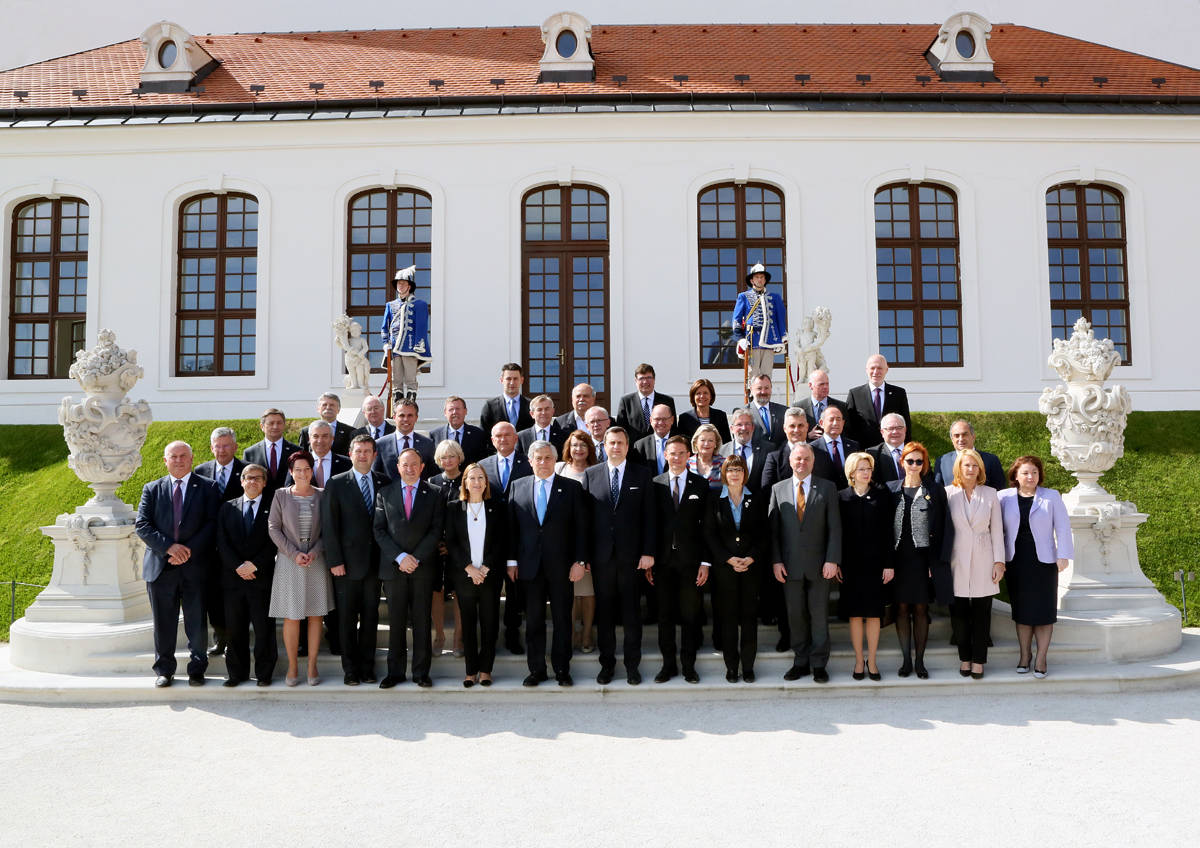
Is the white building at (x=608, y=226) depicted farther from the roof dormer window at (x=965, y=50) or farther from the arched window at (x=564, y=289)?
the roof dormer window at (x=965, y=50)

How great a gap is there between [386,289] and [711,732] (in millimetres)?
12071

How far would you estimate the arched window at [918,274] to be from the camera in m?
15.5

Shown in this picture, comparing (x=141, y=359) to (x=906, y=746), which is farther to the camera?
(x=141, y=359)

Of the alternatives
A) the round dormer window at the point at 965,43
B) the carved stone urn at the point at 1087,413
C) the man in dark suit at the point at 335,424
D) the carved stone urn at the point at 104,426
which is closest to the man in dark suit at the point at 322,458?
the man in dark suit at the point at 335,424

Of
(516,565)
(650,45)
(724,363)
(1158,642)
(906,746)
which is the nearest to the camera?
(906,746)

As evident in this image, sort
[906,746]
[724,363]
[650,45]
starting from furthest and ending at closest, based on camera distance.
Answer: [650,45] → [724,363] → [906,746]

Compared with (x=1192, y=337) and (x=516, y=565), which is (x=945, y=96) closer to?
(x=1192, y=337)

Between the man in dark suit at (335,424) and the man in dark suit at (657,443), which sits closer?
the man in dark suit at (657,443)

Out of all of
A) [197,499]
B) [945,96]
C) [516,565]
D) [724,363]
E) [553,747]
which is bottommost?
[553,747]

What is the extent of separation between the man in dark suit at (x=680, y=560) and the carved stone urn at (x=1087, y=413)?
332 centimetres

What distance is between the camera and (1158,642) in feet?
21.8

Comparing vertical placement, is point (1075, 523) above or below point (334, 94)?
below

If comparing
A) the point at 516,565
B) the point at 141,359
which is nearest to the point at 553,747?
the point at 516,565

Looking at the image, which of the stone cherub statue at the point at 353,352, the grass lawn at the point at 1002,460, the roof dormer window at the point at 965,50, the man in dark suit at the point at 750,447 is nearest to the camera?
the man in dark suit at the point at 750,447
